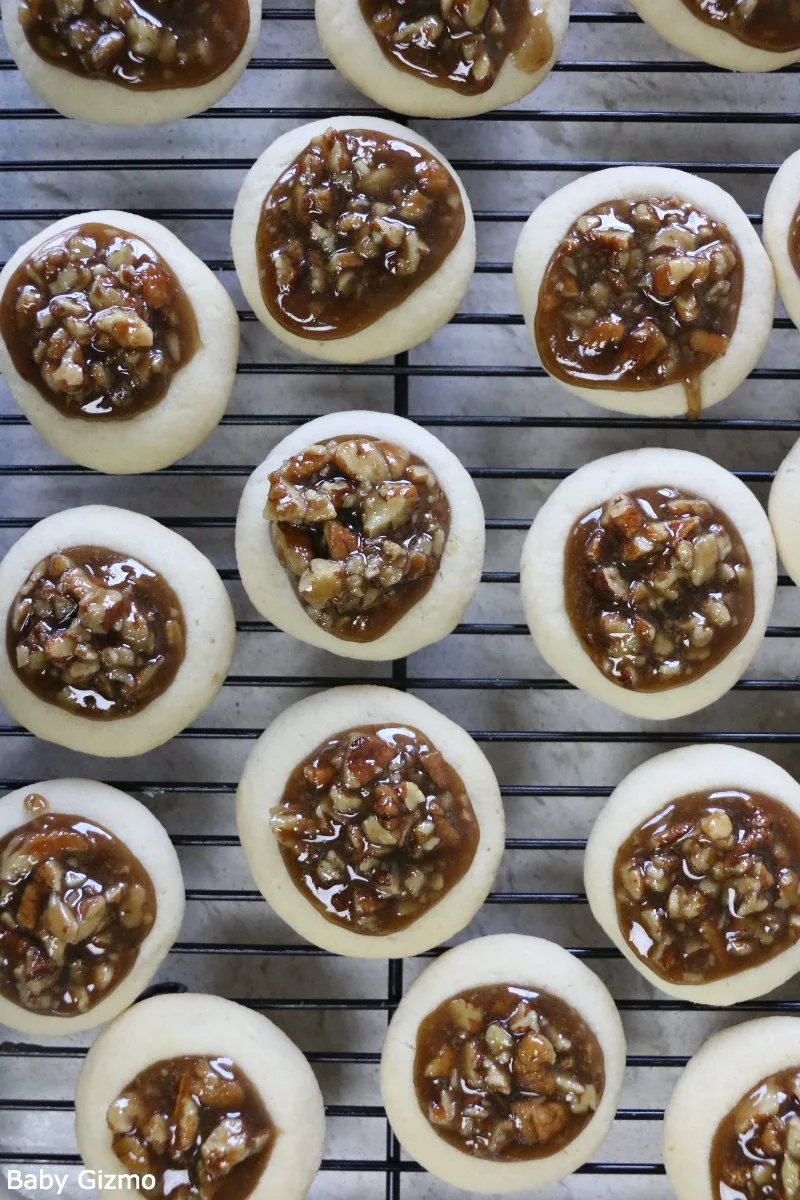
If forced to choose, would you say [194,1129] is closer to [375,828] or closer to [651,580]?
[375,828]

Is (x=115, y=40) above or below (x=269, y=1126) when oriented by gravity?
above

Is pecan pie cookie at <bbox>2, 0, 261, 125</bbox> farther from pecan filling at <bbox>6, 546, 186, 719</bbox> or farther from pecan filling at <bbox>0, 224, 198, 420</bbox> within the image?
pecan filling at <bbox>6, 546, 186, 719</bbox>

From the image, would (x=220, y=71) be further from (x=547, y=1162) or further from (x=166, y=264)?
(x=547, y=1162)

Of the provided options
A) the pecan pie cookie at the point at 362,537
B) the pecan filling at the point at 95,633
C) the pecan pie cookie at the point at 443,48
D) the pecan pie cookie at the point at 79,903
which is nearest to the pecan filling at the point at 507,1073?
the pecan pie cookie at the point at 79,903


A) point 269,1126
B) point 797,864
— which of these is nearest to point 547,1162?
point 269,1126

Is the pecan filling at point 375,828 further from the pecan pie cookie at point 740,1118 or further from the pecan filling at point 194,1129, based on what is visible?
the pecan pie cookie at point 740,1118

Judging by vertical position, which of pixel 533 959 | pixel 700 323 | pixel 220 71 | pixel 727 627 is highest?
pixel 220 71

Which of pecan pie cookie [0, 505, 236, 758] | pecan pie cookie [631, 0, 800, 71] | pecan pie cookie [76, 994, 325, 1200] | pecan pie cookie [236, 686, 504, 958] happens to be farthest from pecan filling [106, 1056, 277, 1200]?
pecan pie cookie [631, 0, 800, 71]
